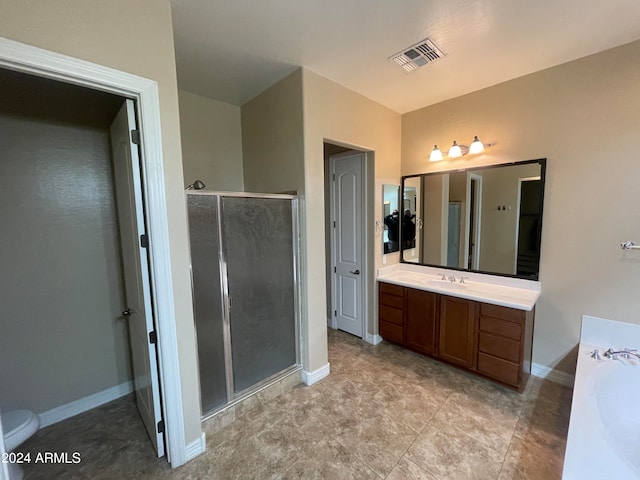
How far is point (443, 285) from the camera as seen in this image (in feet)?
9.21

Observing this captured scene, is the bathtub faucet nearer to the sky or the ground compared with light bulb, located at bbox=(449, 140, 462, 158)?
nearer to the ground

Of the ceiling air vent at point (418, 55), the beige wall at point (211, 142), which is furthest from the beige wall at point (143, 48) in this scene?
the ceiling air vent at point (418, 55)

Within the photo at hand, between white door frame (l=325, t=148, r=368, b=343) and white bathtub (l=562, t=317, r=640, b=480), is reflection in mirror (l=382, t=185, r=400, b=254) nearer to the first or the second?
white door frame (l=325, t=148, r=368, b=343)

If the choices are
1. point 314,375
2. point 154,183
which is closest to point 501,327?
point 314,375

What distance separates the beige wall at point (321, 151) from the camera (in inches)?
89.9

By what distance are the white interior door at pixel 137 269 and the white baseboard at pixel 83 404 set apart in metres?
0.53

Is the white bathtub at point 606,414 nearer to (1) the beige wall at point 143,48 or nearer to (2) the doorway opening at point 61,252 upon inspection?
(1) the beige wall at point 143,48

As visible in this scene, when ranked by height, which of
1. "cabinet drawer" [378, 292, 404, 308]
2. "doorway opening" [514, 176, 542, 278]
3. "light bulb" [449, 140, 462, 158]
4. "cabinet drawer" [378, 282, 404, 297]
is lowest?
"cabinet drawer" [378, 292, 404, 308]

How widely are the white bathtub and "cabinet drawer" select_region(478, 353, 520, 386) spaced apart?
0.42 metres

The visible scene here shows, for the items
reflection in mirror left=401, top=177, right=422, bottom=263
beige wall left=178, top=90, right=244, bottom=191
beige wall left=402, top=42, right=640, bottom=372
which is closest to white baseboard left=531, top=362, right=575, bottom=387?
beige wall left=402, top=42, right=640, bottom=372

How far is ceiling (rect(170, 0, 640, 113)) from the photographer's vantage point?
5.19 feet

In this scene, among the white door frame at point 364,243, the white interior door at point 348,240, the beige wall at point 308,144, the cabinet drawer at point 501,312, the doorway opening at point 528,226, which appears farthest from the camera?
the white interior door at point 348,240

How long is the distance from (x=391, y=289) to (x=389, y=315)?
1.04 feet

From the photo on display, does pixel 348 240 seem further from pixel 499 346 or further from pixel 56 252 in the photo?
pixel 56 252
